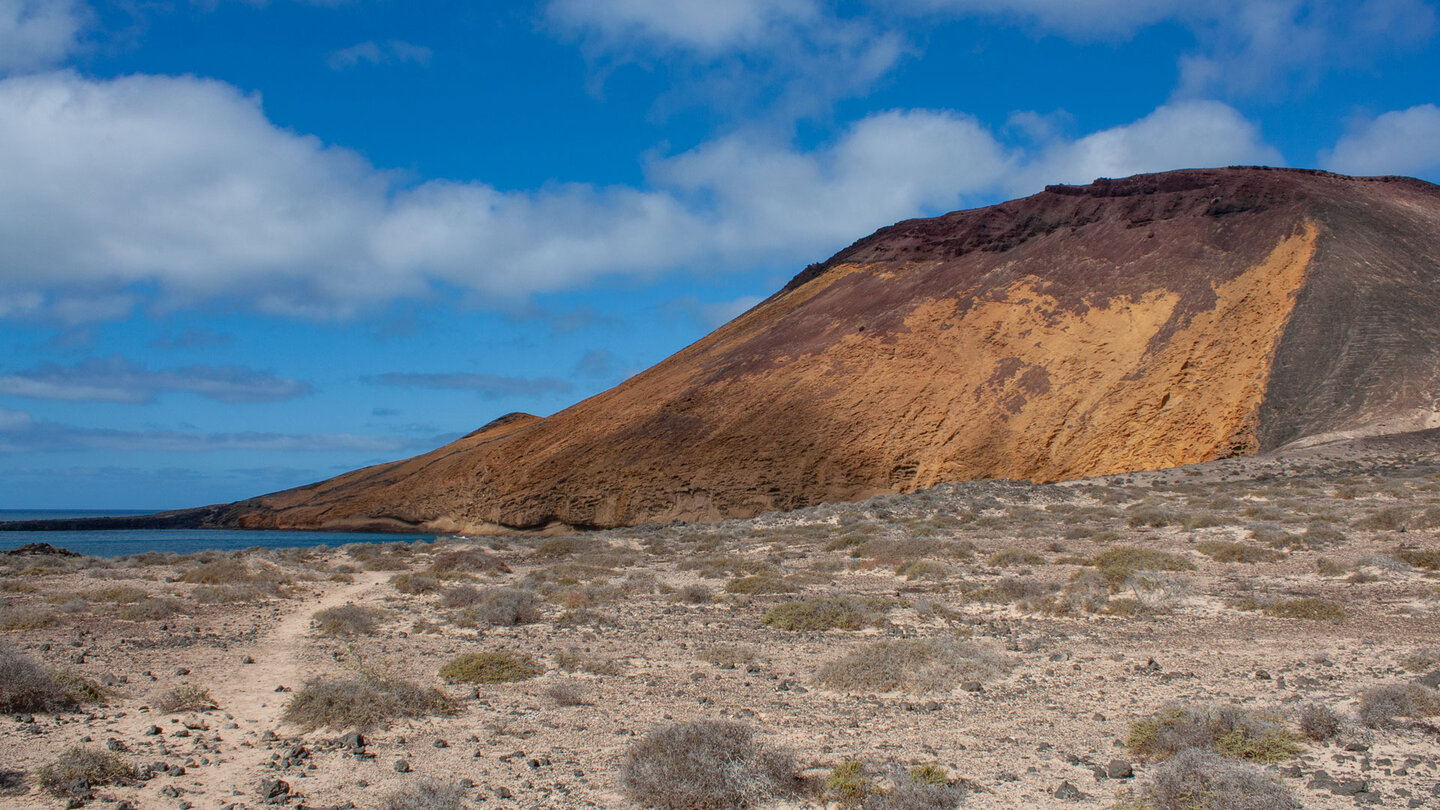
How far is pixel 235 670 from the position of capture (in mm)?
8758

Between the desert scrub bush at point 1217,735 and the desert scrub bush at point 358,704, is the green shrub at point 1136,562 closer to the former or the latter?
the desert scrub bush at point 1217,735

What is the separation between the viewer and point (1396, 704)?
6305mm

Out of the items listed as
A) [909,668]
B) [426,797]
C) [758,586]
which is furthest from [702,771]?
[758,586]

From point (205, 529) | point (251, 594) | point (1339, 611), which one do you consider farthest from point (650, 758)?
point (205, 529)

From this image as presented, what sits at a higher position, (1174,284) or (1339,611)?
(1174,284)

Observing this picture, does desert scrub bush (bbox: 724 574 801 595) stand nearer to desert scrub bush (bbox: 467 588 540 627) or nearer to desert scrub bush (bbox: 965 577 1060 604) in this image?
desert scrub bush (bbox: 965 577 1060 604)

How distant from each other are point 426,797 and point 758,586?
9.18 m

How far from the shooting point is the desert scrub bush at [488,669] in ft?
27.7

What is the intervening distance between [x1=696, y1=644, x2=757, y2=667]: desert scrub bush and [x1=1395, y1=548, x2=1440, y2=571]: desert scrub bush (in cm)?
1067

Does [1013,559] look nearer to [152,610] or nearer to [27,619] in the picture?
[152,610]

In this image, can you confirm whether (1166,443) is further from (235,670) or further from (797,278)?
(235,670)

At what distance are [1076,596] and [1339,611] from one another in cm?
293

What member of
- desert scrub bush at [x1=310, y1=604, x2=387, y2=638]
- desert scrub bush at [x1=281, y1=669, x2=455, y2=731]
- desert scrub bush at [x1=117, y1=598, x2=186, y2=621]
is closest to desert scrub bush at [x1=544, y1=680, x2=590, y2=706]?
desert scrub bush at [x1=281, y1=669, x2=455, y2=731]

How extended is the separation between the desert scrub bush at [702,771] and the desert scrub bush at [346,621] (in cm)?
633
